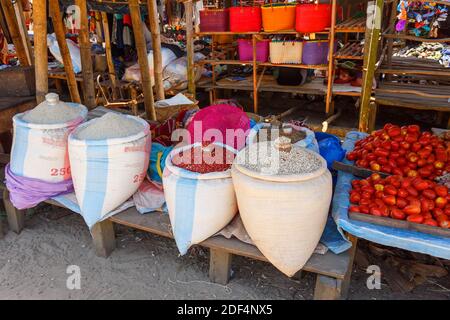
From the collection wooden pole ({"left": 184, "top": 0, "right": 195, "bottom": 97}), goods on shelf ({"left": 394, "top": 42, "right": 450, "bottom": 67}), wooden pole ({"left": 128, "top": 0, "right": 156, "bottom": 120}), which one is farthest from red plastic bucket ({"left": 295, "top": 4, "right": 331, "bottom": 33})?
goods on shelf ({"left": 394, "top": 42, "right": 450, "bottom": 67})

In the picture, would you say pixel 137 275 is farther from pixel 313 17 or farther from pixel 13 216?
pixel 313 17

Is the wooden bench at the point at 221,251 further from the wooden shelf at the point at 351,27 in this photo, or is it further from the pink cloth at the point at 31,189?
the wooden shelf at the point at 351,27

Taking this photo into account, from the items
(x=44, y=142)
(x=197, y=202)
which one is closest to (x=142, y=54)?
(x=44, y=142)

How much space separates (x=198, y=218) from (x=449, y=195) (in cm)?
138

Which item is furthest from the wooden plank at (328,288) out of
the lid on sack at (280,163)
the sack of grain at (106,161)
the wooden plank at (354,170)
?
the sack of grain at (106,161)

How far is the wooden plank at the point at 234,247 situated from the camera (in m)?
1.96

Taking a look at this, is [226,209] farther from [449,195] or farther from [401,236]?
[449,195]

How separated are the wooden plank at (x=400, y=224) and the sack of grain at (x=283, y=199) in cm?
20

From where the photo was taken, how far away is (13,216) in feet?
9.78

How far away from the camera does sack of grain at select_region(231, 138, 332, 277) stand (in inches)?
72.9

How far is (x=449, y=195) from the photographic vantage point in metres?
1.99

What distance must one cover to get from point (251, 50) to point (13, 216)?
3.69m

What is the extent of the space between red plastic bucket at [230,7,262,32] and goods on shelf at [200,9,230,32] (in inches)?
8.5

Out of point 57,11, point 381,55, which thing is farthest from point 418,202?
point 381,55
